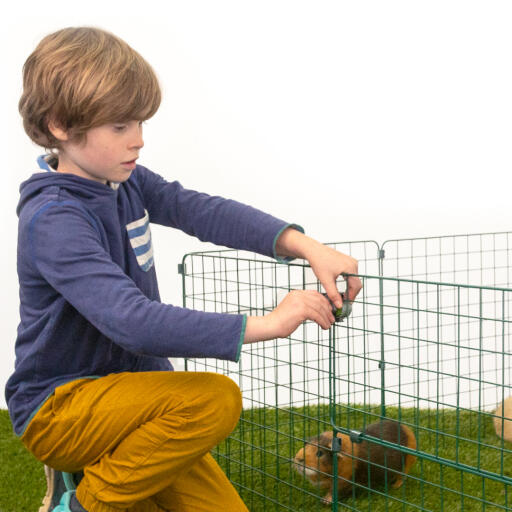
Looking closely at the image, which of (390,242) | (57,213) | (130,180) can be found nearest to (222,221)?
(130,180)

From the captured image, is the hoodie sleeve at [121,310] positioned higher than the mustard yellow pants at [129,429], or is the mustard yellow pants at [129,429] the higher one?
the hoodie sleeve at [121,310]

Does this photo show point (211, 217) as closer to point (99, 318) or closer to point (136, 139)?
point (136, 139)

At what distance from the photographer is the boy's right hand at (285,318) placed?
149 centimetres

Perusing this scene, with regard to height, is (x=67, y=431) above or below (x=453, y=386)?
above

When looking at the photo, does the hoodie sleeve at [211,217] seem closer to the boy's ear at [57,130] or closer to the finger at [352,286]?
the finger at [352,286]

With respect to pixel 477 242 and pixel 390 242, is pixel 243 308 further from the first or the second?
pixel 477 242

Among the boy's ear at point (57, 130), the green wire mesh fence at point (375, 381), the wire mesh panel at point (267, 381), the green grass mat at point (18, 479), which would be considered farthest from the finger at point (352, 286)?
the green grass mat at point (18, 479)

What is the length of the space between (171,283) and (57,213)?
1.84 meters

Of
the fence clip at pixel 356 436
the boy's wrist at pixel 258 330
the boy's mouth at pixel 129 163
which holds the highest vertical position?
the boy's mouth at pixel 129 163

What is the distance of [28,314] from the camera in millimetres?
1740

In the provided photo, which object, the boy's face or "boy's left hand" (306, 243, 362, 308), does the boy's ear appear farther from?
"boy's left hand" (306, 243, 362, 308)

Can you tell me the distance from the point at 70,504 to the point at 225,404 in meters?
0.43

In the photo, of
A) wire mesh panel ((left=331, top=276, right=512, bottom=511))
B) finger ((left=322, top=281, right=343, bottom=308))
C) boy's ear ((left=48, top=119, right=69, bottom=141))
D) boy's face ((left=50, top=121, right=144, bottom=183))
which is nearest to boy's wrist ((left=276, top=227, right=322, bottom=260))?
finger ((left=322, top=281, right=343, bottom=308))

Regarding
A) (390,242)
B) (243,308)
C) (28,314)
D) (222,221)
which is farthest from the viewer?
(390,242)
